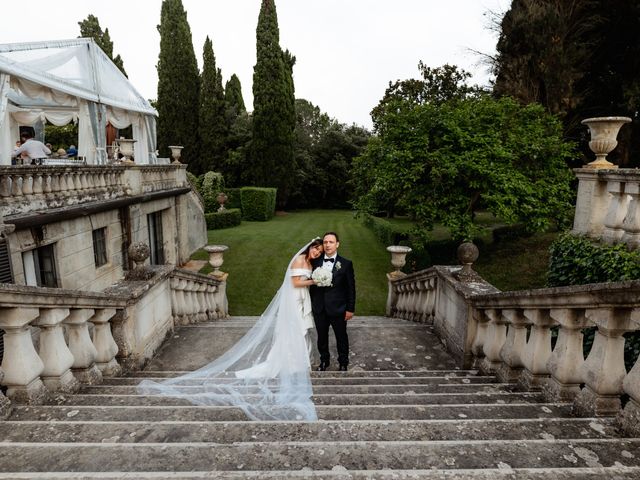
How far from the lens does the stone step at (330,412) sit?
3500 mm

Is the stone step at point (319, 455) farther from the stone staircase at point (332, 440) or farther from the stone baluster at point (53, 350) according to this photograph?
the stone baluster at point (53, 350)

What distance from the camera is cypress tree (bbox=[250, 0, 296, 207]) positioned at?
3475cm

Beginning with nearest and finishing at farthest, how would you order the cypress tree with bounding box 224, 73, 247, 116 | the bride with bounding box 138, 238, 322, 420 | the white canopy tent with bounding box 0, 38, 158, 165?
the bride with bounding box 138, 238, 322, 420 < the white canopy tent with bounding box 0, 38, 158, 165 < the cypress tree with bounding box 224, 73, 247, 116

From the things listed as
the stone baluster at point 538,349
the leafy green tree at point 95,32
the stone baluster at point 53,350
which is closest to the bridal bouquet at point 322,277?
the stone baluster at point 538,349

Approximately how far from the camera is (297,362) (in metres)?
5.40

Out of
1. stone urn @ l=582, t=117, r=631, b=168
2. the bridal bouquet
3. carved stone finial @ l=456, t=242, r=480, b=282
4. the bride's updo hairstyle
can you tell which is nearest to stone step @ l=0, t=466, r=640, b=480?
the bridal bouquet

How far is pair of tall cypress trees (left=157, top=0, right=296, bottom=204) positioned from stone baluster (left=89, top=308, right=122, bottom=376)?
32226 millimetres

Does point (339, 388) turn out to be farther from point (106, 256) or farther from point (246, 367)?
point (106, 256)

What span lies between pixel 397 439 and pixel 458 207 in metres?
13.4

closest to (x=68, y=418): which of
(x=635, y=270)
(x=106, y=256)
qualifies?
(x=635, y=270)

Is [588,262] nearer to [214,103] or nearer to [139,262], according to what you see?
[139,262]

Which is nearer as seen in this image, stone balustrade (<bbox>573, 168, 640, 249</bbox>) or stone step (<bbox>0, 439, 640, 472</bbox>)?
stone step (<bbox>0, 439, 640, 472</bbox>)

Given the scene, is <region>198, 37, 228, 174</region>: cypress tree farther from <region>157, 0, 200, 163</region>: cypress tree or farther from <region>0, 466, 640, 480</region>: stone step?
<region>0, 466, 640, 480</region>: stone step

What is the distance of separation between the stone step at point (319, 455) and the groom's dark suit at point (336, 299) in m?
3.15
